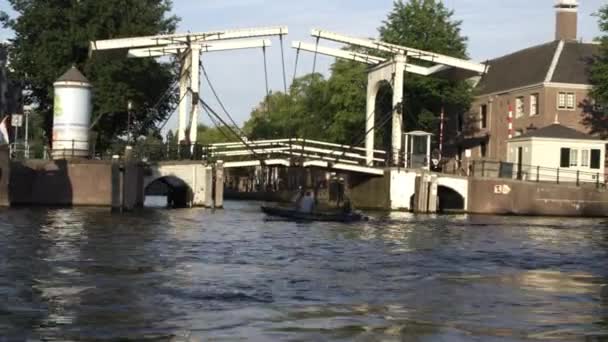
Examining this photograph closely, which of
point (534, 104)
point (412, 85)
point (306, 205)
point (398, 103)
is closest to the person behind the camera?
point (306, 205)

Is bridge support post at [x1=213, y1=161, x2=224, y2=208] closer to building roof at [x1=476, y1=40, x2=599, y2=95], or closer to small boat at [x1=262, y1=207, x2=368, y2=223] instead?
small boat at [x1=262, y1=207, x2=368, y2=223]

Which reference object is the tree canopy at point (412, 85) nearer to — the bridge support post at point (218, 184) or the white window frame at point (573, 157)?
the white window frame at point (573, 157)

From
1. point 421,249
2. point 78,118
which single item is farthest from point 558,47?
point 421,249

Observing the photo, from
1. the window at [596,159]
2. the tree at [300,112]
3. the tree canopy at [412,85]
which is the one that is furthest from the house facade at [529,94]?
the tree at [300,112]

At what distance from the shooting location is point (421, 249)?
25.5 meters

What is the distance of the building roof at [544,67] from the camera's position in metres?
63.2

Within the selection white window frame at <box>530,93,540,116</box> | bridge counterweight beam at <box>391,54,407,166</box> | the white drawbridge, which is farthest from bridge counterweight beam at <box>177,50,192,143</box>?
white window frame at <box>530,93,540,116</box>

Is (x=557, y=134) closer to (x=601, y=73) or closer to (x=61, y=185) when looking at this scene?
(x=601, y=73)

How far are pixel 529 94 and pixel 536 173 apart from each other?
46.1ft

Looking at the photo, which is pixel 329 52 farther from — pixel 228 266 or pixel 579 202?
pixel 228 266

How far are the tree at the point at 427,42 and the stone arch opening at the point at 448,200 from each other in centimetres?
587

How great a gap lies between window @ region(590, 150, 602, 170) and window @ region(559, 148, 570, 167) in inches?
44.7

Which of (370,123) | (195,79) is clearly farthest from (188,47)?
(370,123)

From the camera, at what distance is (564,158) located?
2053 inches
